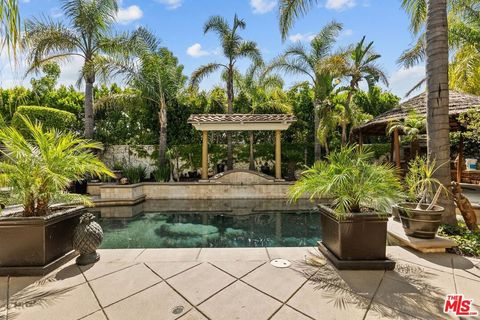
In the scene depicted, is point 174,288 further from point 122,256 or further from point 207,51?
point 207,51

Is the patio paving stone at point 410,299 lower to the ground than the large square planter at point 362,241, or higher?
lower

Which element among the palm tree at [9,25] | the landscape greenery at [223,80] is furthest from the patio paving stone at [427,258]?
the palm tree at [9,25]

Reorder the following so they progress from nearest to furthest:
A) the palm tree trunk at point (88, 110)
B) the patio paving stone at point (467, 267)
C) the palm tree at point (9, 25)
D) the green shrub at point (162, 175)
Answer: the palm tree at point (9, 25), the patio paving stone at point (467, 267), the palm tree trunk at point (88, 110), the green shrub at point (162, 175)

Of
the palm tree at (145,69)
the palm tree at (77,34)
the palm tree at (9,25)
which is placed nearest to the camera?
the palm tree at (9,25)

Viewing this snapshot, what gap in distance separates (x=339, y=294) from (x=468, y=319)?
3.84ft

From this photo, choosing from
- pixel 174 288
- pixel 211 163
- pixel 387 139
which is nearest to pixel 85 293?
pixel 174 288

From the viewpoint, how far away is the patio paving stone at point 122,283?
275 cm

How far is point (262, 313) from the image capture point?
7.98 feet

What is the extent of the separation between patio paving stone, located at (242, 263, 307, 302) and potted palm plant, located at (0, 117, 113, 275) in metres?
2.89

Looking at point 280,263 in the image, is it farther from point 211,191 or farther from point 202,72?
point 202,72

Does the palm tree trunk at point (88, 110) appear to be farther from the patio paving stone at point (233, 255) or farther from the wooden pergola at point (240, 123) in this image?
the patio paving stone at point (233, 255)

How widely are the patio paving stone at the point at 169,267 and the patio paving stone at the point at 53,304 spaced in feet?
2.68

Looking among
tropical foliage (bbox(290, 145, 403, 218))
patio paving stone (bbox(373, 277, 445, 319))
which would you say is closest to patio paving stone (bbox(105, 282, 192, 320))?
patio paving stone (bbox(373, 277, 445, 319))

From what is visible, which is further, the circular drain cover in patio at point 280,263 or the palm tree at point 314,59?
the palm tree at point 314,59
